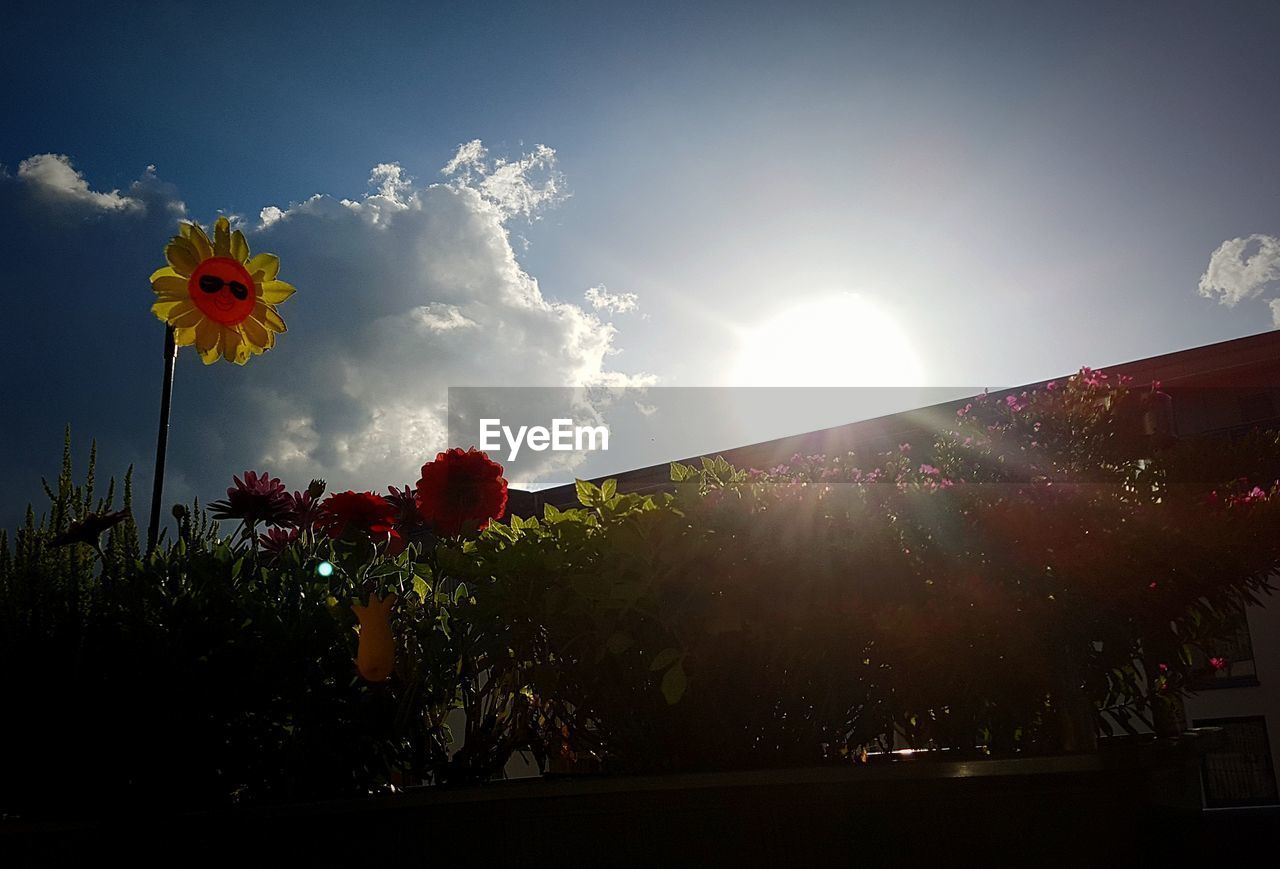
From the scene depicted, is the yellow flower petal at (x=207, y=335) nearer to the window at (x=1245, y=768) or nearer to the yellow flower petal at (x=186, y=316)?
the yellow flower petal at (x=186, y=316)

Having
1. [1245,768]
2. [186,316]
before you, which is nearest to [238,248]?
[186,316]

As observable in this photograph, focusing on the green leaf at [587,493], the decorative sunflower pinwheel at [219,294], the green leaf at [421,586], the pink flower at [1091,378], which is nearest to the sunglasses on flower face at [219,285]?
the decorative sunflower pinwheel at [219,294]

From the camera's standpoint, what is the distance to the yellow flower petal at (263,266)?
12.5 ft

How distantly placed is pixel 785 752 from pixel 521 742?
34.0 inches

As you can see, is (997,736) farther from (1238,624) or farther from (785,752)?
(1238,624)

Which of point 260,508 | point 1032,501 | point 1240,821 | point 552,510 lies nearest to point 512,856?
point 552,510

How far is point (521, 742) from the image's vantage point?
2.82 meters

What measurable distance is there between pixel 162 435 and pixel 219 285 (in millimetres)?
638

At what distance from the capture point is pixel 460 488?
126 inches

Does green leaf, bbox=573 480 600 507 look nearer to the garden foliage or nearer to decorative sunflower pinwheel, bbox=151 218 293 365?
the garden foliage

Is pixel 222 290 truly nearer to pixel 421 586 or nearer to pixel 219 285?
pixel 219 285

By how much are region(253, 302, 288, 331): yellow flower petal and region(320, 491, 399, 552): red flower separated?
34.1 inches

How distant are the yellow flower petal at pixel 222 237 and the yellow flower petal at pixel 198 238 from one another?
3 centimetres

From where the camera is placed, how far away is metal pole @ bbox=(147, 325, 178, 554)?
11.3 feet
